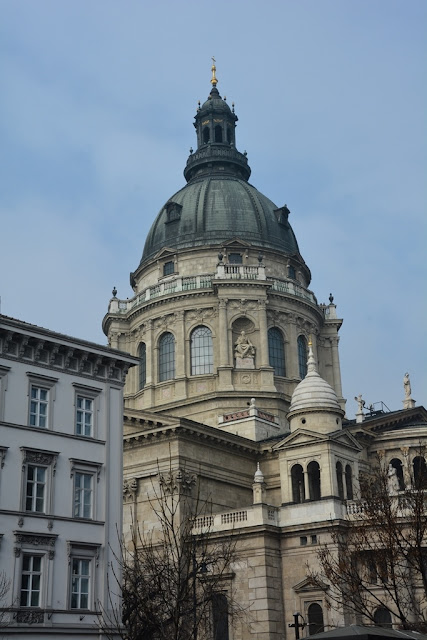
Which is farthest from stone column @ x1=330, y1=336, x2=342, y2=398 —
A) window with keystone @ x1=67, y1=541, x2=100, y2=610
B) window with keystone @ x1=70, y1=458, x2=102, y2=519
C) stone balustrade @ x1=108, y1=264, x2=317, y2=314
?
window with keystone @ x1=67, y1=541, x2=100, y2=610

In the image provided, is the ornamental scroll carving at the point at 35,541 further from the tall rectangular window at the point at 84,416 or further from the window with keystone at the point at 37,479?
the tall rectangular window at the point at 84,416

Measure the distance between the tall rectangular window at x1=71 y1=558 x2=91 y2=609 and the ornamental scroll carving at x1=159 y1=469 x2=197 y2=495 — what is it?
54.0 feet

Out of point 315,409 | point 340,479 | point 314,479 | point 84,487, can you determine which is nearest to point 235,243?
point 315,409

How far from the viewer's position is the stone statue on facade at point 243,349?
68.1m

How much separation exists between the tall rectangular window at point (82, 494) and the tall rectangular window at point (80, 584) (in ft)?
6.05

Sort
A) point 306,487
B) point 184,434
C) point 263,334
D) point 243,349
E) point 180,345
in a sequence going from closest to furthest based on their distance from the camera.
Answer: point 306,487, point 184,434, point 243,349, point 263,334, point 180,345

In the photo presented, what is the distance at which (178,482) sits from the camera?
52.2 m

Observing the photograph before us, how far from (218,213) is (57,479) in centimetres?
4311

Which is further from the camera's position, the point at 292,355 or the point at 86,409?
the point at 292,355

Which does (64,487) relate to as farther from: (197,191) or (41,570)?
(197,191)

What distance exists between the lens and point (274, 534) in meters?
48.9

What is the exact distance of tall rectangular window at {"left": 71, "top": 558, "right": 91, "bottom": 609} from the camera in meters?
34.3

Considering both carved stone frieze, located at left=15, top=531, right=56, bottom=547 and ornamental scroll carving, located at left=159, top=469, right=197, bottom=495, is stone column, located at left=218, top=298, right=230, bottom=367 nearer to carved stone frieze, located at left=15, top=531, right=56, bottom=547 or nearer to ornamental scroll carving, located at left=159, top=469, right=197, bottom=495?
ornamental scroll carving, located at left=159, top=469, right=197, bottom=495

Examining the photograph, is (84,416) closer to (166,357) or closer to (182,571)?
(182,571)
